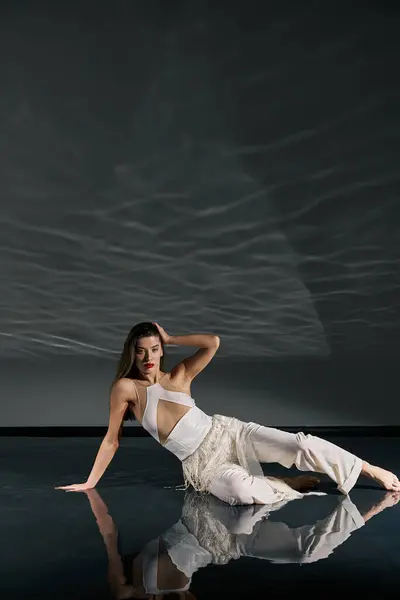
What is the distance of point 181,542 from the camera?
247 cm

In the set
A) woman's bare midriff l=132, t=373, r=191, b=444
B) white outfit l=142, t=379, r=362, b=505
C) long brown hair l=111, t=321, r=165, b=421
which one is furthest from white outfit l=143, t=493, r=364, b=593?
long brown hair l=111, t=321, r=165, b=421

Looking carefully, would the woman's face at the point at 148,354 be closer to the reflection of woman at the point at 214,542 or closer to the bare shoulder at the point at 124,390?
the bare shoulder at the point at 124,390

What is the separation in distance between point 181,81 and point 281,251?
1301 millimetres

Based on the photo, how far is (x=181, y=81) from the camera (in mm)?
5820

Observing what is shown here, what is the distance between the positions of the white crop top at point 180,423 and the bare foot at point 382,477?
63cm

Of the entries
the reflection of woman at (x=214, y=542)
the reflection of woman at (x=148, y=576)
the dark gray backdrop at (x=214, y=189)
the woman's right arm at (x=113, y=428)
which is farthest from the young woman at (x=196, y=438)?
the dark gray backdrop at (x=214, y=189)

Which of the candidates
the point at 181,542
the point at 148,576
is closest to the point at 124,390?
the point at 181,542

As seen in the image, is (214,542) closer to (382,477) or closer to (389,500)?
(389,500)

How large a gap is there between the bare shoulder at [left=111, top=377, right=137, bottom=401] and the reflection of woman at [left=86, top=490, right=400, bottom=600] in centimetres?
43

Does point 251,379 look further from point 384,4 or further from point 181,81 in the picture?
point 384,4

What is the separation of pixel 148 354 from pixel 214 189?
261 cm

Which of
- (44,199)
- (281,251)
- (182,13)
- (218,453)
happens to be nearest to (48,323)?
(44,199)

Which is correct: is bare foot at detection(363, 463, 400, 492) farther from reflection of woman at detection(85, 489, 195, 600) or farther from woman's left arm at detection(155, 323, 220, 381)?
reflection of woman at detection(85, 489, 195, 600)

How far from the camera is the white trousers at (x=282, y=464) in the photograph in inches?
123
